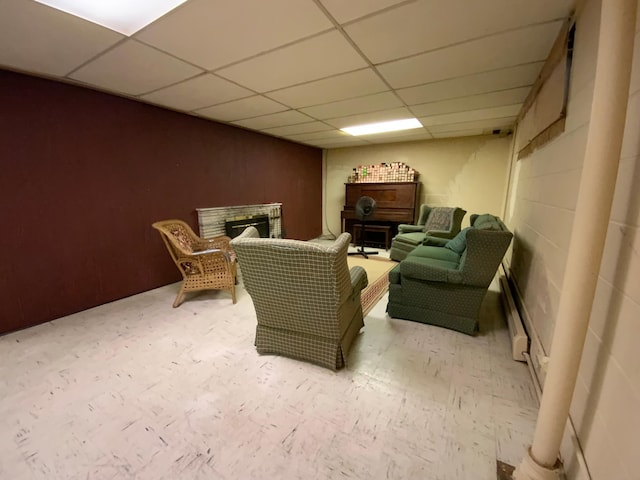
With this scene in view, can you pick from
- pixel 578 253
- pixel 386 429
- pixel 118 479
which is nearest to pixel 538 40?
pixel 578 253

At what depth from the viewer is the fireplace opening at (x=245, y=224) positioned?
3.83 m

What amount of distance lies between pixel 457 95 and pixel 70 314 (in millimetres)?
4268

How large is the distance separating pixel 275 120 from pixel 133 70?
1688 mm

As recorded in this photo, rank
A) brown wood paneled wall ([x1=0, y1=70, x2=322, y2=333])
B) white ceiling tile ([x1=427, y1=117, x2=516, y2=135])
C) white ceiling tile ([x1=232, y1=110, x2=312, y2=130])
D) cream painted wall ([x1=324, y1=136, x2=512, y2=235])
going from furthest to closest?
cream painted wall ([x1=324, y1=136, x2=512, y2=235]) < white ceiling tile ([x1=427, y1=117, x2=516, y2=135]) < white ceiling tile ([x1=232, y1=110, x2=312, y2=130]) < brown wood paneled wall ([x1=0, y1=70, x2=322, y2=333])

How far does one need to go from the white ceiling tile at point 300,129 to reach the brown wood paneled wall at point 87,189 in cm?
80

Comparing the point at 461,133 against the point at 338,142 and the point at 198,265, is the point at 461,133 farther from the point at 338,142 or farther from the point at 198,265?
the point at 198,265

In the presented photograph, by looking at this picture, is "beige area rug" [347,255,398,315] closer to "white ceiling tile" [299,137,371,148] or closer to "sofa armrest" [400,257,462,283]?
"sofa armrest" [400,257,462,283]

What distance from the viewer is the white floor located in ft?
3.67

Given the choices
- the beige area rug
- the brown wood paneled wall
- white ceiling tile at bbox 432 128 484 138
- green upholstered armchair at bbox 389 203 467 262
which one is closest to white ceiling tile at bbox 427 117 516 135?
white ceiling tile at bbox 432 128 484 138

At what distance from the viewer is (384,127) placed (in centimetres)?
382

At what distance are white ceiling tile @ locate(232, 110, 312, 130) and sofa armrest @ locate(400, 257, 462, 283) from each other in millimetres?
2217

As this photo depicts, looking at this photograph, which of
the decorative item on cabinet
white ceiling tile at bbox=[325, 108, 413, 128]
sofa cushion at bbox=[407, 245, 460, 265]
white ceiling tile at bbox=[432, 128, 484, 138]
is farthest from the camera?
the decorative item on cabinet

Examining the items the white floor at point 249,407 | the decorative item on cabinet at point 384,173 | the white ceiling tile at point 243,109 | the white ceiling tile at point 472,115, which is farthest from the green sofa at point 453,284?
the decorative item on cabinet at point 384,173

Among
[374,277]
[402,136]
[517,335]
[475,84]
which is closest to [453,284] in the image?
[517,335]
